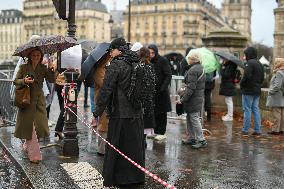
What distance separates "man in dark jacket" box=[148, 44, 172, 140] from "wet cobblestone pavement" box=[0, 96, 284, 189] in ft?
1.58

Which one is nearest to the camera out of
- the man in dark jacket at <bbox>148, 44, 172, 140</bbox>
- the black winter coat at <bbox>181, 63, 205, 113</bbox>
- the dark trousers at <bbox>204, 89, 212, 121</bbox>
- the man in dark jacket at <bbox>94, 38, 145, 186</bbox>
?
the man in dark jacket at <bbox>94, 38, 145, 186</bbox>

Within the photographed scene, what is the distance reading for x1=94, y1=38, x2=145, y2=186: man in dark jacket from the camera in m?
6.69

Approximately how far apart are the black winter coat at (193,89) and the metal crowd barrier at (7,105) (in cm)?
468

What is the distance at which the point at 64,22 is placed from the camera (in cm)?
14700

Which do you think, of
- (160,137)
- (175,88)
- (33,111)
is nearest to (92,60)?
(33,111)

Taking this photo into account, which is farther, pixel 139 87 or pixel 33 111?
pixel 33 111

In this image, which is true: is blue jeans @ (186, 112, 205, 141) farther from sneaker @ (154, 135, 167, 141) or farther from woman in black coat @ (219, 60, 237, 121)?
woman in black coat @ (219, 60, 237, 121)

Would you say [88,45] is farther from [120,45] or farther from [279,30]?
[279,30]

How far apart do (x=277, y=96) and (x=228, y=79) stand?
7.50 feet

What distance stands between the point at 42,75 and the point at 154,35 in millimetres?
127489

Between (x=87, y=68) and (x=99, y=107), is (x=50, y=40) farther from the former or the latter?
(x=99, y=107)

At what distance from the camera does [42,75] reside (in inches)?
331

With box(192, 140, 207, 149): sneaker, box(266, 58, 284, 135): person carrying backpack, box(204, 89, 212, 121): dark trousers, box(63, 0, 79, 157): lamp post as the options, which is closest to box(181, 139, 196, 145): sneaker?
box(192, 140, 207, 149): sneaker

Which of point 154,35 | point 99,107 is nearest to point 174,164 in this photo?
point 99,107
